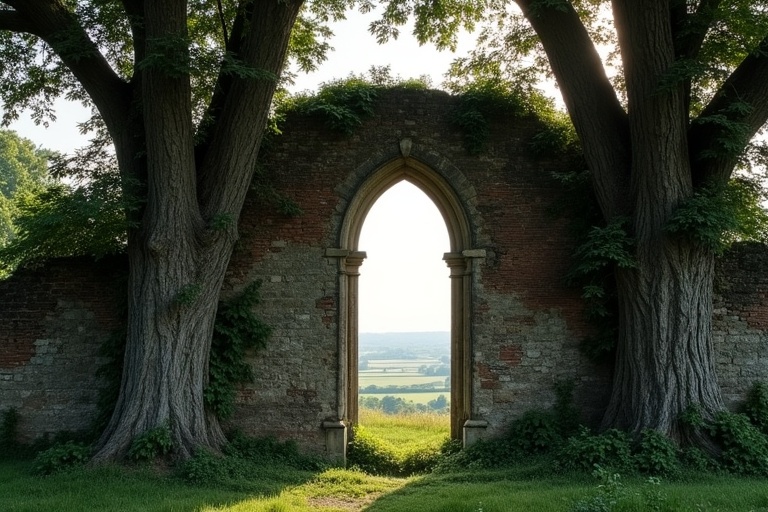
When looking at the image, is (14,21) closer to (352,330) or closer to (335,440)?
(352,330)

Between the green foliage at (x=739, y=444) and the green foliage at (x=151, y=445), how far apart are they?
6.40 meters

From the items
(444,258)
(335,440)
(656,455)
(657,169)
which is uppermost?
(657,169)

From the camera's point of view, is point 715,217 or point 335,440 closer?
point 715,217

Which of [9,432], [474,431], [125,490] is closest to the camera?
[125,490]

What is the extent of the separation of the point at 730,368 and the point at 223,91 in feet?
26.5

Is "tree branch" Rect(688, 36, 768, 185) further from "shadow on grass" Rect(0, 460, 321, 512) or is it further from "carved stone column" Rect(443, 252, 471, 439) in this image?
"shadow on grass" Rect(0, 460, 321, 512)

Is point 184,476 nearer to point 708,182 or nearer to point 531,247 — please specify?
point 531,247

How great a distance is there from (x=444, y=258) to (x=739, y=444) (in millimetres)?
4585

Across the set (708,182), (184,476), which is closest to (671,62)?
(708,182)

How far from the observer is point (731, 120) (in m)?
8.20

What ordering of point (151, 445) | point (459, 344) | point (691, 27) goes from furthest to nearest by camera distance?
point (459, 344) < point (691, 27) < point (151, 445)

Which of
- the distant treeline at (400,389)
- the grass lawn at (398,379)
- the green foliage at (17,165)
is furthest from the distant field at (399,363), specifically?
the green foliage at (17,165)

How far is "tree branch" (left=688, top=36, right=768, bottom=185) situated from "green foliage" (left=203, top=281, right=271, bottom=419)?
623 cm

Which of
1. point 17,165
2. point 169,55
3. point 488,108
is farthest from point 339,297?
point 17,165
